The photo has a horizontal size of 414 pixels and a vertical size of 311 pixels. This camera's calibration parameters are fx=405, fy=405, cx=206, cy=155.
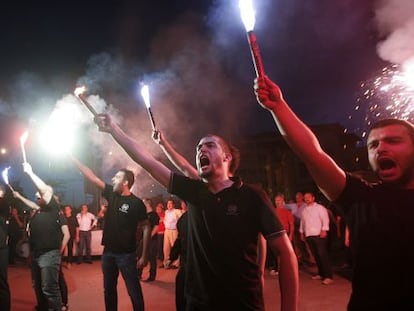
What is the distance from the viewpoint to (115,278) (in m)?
5.21

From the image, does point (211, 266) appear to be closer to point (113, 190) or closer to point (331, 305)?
point (113, 190)

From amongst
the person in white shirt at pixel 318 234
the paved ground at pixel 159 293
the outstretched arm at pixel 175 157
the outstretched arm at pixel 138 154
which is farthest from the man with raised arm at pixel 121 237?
the person in white shirt at pixel 318 234

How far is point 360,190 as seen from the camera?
2148mm

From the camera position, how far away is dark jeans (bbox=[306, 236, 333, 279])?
358 inches

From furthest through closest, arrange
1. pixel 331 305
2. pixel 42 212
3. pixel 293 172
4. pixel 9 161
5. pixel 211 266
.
Result: pixel 293 172
pixel 9 161
pixel 331 305
pixel 42 212
pixel 211 266

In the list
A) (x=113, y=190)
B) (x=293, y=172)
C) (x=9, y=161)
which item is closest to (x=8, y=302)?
(x=113, y=190)

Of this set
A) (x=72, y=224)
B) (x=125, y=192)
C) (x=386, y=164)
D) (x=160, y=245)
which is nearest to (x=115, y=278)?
(x=125, y=192)

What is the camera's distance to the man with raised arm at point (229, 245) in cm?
280

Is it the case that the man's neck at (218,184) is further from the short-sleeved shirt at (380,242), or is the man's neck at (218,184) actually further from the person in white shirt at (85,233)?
the person in white shirt at (85,233)

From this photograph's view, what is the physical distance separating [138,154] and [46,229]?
11.4 ft

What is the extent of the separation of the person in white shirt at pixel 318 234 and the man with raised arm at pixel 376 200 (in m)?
7.52

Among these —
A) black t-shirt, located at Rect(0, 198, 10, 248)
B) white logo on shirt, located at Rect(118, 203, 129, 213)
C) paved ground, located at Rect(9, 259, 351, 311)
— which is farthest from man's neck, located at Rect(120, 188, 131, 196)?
paved ground, located at Rect(9, 259, 351, 311)

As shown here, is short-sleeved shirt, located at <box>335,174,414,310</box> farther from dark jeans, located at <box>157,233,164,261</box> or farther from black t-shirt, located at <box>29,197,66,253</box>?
dark jeans, located at <box>157,233,164,261</box>

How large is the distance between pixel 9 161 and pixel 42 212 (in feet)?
65.2
